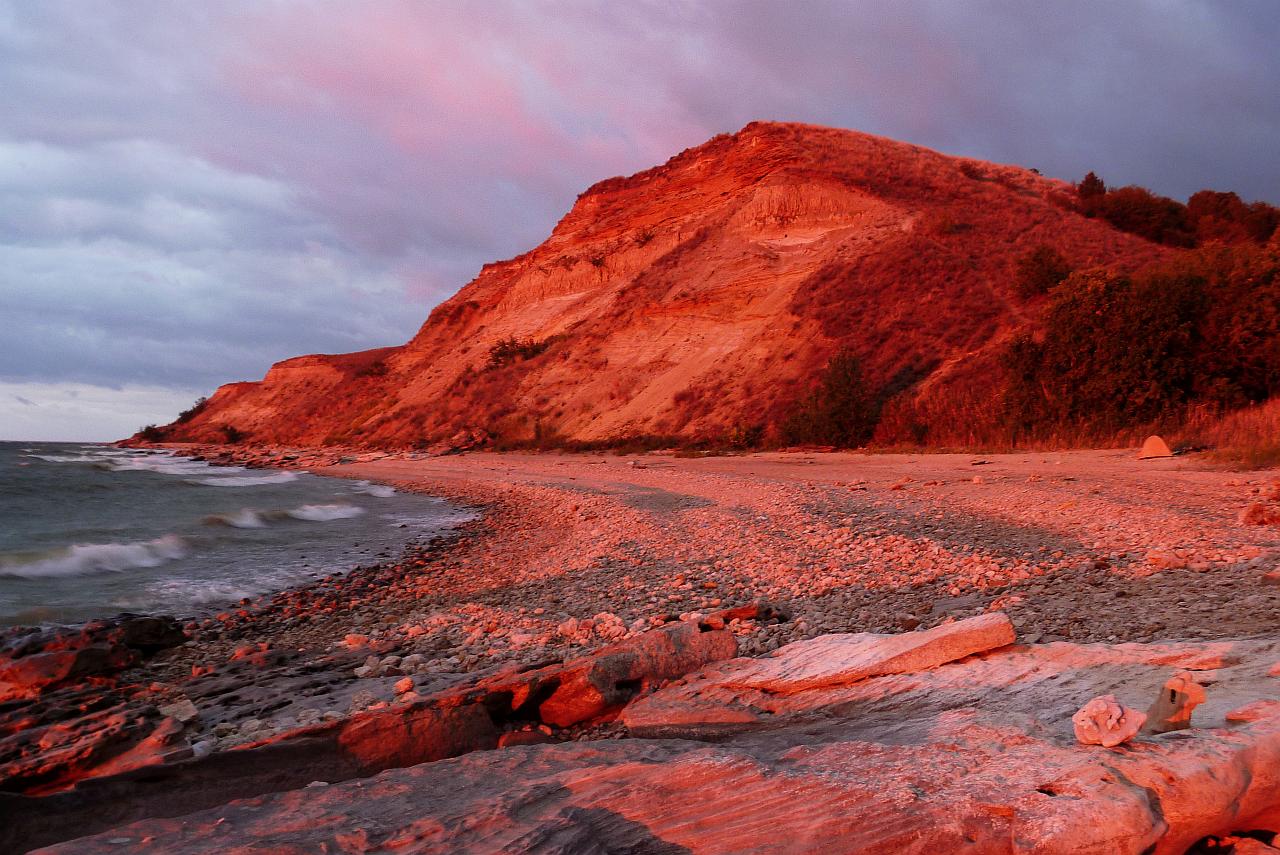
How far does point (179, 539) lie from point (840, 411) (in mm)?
16559

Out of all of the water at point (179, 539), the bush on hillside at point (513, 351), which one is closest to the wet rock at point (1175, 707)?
the water at point (179, 539)

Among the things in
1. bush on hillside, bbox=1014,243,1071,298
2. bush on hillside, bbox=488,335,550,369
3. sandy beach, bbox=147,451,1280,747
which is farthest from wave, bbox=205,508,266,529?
bush on hillside, bbox=488,335,550,369

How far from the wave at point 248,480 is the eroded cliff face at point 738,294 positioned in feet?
31.0

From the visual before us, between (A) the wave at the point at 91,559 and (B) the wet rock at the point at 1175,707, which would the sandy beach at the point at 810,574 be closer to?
(B) the wet rock at the point at 1175,707

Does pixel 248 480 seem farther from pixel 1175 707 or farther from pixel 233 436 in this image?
pixel 233 436

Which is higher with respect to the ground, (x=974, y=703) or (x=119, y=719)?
(x=974, y=703)

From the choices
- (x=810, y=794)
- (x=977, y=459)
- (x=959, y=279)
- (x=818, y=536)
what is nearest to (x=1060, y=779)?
(x=810, y=794)

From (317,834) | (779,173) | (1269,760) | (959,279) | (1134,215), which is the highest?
(779,173)

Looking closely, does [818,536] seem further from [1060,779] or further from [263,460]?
[263,460]

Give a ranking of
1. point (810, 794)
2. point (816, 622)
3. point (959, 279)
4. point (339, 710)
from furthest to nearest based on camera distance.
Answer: point (959, 279) < point (816, 622) < point (339, 710) < point (810, 794)

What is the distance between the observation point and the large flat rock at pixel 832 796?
1.98 meters

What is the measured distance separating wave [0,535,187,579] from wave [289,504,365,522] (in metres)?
3.74

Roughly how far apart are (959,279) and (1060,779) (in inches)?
1080

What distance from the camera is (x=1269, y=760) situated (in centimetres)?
205
